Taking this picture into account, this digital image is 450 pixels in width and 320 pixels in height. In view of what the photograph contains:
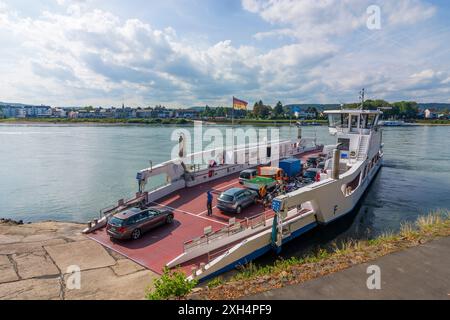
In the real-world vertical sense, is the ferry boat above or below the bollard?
below

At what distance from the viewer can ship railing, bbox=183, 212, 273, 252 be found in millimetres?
12984

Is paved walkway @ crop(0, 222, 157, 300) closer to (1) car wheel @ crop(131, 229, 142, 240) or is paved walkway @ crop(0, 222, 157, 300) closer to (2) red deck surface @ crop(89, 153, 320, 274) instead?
(2) red deck surface @ crop(89, 153, 320, 274)

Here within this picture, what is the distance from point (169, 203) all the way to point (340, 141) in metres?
18.8

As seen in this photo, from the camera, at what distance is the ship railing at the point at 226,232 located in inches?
511

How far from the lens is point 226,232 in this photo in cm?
1413

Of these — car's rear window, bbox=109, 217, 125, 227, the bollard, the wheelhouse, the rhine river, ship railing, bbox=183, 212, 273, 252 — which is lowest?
the rhine river

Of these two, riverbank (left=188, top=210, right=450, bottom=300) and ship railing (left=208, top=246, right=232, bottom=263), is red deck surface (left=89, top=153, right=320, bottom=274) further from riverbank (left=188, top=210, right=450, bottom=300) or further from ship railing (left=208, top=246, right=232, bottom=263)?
riverbank (left=188, top=210, right=450, bottom=300)

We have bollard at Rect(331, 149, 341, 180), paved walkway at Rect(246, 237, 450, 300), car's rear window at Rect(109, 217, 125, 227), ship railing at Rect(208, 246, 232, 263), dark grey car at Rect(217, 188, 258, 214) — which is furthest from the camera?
bollard at Rect(331, 149, 341, 180)

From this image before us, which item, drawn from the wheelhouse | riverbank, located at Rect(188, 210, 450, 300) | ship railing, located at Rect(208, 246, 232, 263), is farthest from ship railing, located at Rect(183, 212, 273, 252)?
the wheelhouse

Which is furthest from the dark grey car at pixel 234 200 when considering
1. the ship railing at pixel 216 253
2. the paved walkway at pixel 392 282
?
the paved walkway at pixel 392 282

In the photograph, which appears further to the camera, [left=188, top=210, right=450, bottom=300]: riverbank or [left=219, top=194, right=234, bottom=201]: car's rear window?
[left=219, top=194, right=234, bottom=201]: car's rear window

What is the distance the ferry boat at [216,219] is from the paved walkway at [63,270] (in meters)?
0.69

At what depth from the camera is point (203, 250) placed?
13188mm

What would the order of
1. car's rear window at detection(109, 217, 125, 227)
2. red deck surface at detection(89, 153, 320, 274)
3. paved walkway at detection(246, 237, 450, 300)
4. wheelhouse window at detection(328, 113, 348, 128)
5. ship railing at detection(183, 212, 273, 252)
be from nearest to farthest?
paved walkway at detection(246, 237, 450, 300) → ship railing at detection(183, 212, 273, 252) → red deck surface at detection(89, 153, 320, 274) → car's rear window at detection(109, 217, 125, 227) → wheelhouse window at detection(328, 113, 348, 128)
